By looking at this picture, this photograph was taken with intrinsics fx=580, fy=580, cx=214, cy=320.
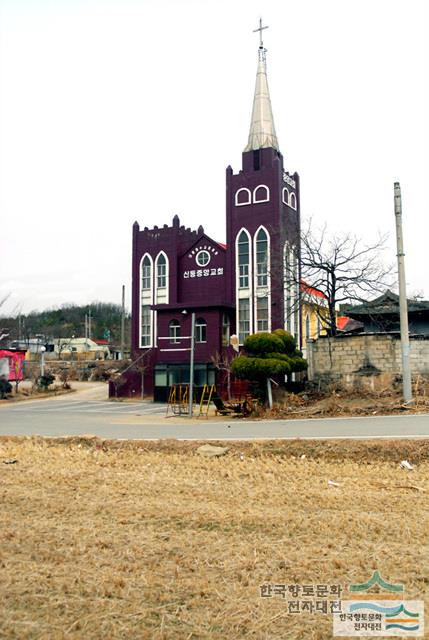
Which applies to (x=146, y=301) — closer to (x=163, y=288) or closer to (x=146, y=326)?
(x=163, y=288)

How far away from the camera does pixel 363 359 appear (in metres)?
21.3

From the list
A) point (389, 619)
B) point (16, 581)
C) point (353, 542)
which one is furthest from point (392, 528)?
point (16, 581)

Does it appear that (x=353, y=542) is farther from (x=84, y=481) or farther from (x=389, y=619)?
(x=84, y=481)

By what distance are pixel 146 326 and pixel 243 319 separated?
6.99 metres

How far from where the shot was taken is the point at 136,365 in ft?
116

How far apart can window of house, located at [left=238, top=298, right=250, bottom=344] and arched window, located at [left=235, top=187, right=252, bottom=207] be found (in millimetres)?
5808

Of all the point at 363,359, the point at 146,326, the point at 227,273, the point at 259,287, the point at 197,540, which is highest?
the point at 227,273

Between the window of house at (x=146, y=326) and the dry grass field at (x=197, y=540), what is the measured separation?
2769cm

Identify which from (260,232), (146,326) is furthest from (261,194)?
(146,326)

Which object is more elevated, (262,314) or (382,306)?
(262,314)

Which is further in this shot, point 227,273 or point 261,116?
point 261,116

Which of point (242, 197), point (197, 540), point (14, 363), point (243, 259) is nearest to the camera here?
point (197, 540)

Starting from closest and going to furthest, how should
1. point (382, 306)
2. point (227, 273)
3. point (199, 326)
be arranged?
point (382, 306) < point (199, 326) < point (227, 273)

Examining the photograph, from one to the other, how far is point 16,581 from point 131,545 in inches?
44.2
